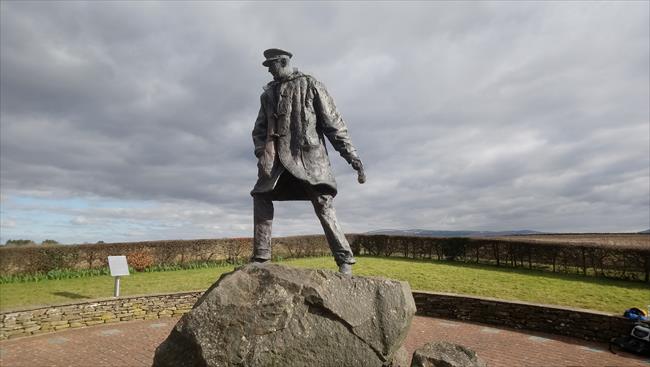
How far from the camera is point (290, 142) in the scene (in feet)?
18.0

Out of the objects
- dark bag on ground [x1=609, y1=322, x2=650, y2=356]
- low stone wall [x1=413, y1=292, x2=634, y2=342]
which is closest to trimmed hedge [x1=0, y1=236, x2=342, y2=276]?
low stone wall [x1=413, y1=292, x2=634, y2=342]

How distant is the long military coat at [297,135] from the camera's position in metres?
5.36

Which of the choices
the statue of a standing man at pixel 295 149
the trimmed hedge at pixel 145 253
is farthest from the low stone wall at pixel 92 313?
the trimmed hedge at pixel 145 253

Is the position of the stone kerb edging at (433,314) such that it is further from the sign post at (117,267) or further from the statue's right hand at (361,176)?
the statue's right hand at (361,176)

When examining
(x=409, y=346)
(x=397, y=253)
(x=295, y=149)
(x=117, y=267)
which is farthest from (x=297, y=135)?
(x=397, y=253)

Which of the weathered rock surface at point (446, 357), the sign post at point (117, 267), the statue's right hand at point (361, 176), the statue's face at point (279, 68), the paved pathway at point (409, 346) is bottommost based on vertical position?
the paved pathway at point (409, 346)

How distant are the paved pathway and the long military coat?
3.60 m

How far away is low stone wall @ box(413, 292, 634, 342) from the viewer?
8.19m

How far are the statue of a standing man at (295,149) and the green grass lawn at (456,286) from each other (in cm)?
700

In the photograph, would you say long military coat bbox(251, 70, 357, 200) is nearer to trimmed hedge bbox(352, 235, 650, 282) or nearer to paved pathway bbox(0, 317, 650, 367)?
paved pathway bbox(0, 317, 650, 367)

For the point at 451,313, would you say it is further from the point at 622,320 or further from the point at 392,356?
the point at 392,356

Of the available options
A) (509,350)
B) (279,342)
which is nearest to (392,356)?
(279,342)

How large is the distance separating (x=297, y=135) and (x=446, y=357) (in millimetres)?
2955

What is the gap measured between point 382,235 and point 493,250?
7.22 metres
